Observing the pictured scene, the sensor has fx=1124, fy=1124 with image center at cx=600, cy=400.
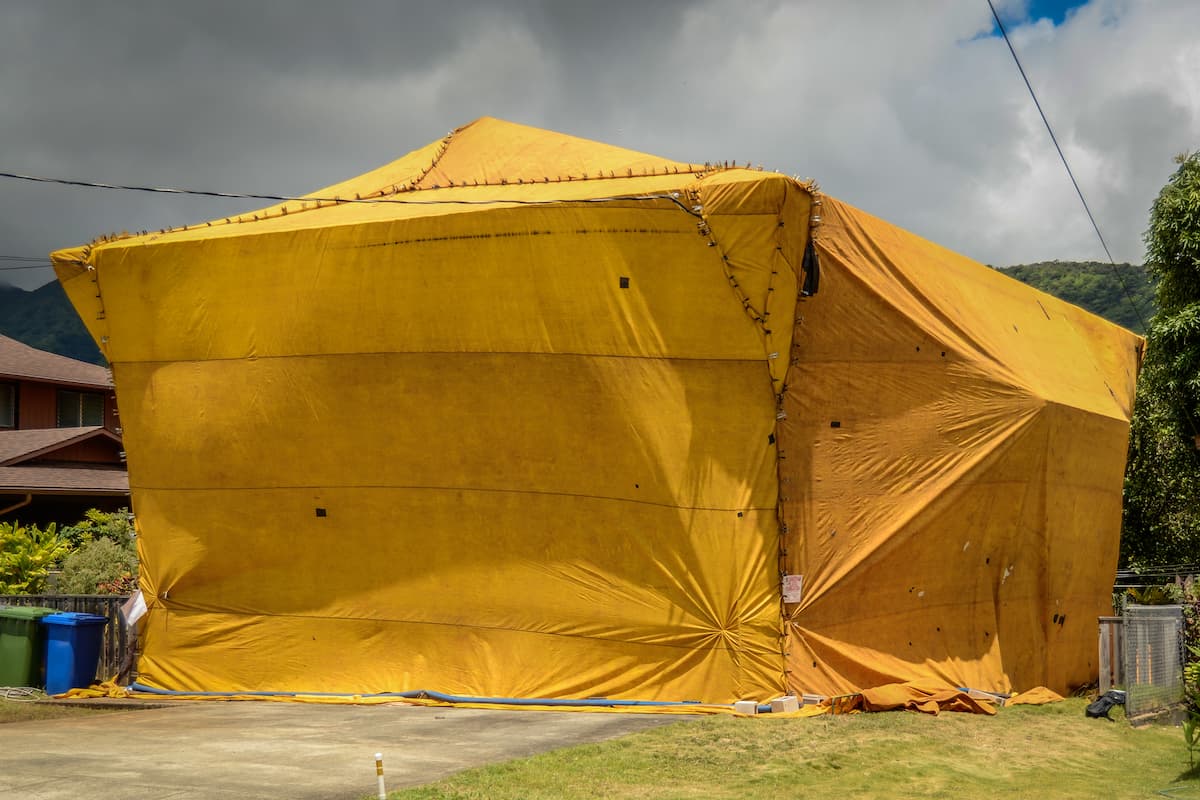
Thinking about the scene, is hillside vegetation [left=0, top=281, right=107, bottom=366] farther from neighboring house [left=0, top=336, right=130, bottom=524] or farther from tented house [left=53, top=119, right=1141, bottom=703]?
tented house [left=53, top=119, right=1141, bottom=703]

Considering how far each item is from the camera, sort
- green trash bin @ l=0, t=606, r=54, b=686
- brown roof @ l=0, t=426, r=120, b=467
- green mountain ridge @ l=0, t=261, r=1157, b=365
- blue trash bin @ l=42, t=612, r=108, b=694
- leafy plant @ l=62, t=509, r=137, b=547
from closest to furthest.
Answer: blue trash bin @ l=42, t=612, r=108, b=694 < green trash bin @ l=0, t=606, r=54, b=686 < leafy plant @ l=62, t=509, r=137, b=547 < brown roof @ l=0, t=426, r=120, b=467 < green mountain ridge @ l=0, t=261, r=1157, b=365

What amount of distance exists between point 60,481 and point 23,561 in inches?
344

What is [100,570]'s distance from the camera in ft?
63.2

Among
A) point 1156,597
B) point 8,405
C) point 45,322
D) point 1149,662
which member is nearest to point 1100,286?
point 1156,597

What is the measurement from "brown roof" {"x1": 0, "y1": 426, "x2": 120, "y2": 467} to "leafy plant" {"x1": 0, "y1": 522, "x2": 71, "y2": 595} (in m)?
8.41

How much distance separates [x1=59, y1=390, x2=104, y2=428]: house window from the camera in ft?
119

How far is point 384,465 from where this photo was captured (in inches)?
539

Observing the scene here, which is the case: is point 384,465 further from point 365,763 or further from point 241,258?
point 365,763

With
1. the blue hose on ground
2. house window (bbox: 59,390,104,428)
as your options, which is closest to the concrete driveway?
the blue hose on ground

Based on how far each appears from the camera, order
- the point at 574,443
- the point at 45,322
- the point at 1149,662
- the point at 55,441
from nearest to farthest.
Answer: the point at 1149,662 → the point at 574,443 → the point at 55,441 → the point at 45,322

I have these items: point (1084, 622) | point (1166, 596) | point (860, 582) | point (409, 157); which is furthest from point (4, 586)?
point (1166, 596)

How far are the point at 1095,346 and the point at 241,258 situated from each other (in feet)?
47.5

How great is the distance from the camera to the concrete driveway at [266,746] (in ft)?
27.1

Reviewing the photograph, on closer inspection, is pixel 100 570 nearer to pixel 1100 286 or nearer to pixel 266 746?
pixel 266 746
